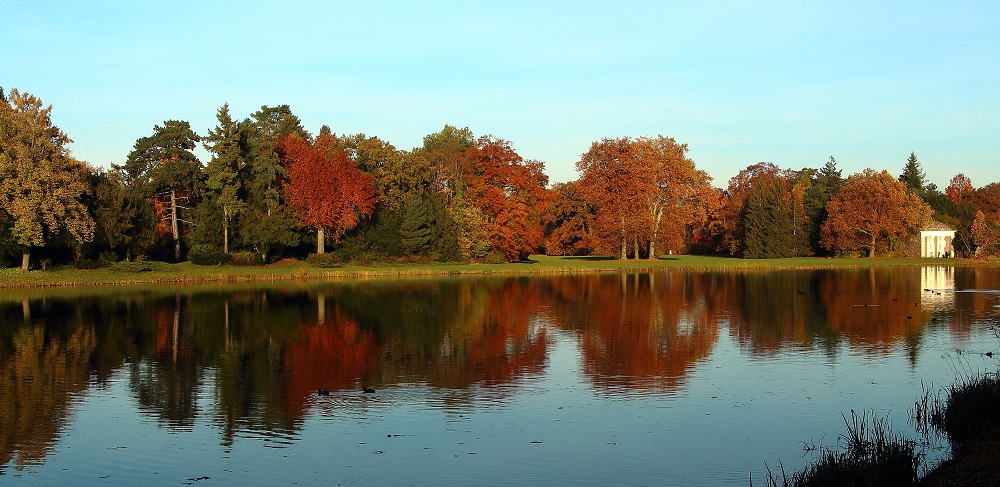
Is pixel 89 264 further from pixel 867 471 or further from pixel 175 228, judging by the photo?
pixel 867 471

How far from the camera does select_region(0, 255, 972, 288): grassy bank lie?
57906 millimetres

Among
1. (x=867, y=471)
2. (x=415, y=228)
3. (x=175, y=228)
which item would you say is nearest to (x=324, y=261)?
(x=415, y=228)

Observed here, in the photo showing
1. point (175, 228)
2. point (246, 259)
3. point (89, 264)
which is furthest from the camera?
point (175, 228)

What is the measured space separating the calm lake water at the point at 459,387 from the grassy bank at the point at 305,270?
18347 mm

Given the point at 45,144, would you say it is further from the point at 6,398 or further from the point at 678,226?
the point at 678,226

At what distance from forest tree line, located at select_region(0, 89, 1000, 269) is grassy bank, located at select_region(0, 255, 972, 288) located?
2042 millimetres

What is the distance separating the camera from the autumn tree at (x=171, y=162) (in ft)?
235

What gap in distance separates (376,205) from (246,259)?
49.0 feet

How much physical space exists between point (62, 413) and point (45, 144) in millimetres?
45591

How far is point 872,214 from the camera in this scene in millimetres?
89312

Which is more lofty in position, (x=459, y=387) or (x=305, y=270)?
(x=305, y=270)

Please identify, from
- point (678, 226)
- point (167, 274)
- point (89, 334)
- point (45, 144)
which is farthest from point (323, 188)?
point (89, 334)

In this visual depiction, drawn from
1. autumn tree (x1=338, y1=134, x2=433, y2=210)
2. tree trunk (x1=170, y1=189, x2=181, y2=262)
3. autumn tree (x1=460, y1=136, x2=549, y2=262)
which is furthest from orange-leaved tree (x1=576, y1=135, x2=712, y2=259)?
tree trunk (x1=170, y1=189, x2=181, y2=262)

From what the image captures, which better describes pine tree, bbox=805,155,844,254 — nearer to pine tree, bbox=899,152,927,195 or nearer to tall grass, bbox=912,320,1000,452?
pine tree, bbox=899,152,927,195
